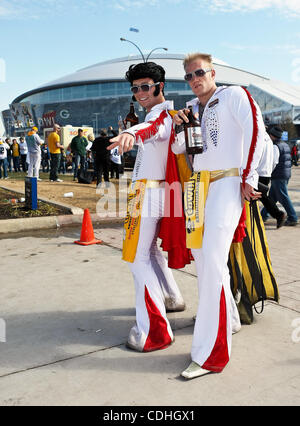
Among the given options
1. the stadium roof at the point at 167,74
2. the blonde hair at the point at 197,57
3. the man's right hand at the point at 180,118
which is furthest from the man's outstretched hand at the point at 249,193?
the stadium roof at the point at 167,74

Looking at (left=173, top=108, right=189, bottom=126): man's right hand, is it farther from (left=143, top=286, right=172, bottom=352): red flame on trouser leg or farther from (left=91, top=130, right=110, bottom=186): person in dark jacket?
(left=91, top=130, right=110, bottom=186): person in dark jacket

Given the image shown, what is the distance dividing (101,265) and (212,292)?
2.79 meters

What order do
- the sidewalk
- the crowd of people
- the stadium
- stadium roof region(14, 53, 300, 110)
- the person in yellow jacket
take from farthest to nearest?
stadium roof region(14, 53, 300, 110), the stadium, the person in yellow jacket, the crowd of people, the sidewalk

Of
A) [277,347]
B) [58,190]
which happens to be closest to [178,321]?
[277,347]

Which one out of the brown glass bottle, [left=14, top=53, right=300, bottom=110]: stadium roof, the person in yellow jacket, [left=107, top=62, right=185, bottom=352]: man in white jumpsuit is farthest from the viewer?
[left=14, top=53, right=300, bottom=110]: stadium roof

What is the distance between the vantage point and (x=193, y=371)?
103 inches

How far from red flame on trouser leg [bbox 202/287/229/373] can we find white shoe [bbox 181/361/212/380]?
0.03 meters

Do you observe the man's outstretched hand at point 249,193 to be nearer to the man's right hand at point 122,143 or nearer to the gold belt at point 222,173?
the gold belt at point 222,173

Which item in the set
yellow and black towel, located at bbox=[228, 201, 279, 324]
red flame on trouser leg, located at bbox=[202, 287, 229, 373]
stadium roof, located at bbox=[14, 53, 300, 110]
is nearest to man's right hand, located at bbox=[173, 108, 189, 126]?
yellow and black towel, located at bbox=[228, 201, 279, 324]

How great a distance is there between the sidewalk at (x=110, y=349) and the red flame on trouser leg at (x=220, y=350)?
6 centimetres

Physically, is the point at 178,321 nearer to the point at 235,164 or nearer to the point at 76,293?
the point at 76,293

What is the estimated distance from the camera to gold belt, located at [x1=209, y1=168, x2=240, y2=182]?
272 centimetres

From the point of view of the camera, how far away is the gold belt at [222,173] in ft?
8.94

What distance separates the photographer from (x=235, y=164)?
2746mm
